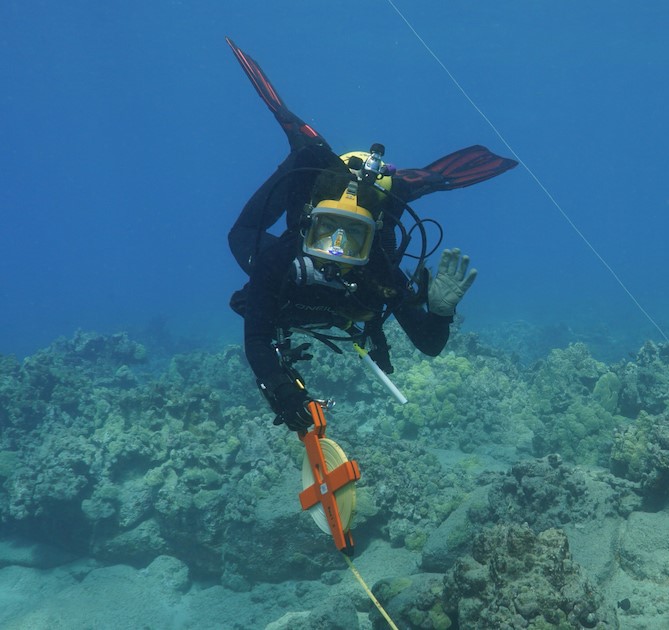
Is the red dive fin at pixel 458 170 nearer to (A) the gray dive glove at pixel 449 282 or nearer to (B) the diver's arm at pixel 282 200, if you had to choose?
(B) the diver's arm at pixel 282 200

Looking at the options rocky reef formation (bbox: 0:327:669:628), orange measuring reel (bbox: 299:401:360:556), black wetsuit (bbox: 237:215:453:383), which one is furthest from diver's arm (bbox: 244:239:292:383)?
rocky reef formation (bbox: 0:327:669:628)

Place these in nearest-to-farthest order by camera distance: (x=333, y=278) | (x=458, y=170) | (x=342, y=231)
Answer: (x=333, y=278) < (x=342, y=231) < (x=458, y=170)

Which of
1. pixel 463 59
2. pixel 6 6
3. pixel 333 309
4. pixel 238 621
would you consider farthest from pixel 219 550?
pixel 463 59

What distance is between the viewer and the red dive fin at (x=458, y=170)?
5.68 m

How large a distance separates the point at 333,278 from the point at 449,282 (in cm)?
94

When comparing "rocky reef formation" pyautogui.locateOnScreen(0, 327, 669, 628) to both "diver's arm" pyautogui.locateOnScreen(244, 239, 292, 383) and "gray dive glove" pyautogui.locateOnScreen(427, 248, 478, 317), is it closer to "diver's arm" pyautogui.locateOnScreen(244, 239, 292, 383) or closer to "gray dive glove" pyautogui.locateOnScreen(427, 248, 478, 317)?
"gray dive glove" pyautogui.locateOnScreen(427, 248, 478, 317)

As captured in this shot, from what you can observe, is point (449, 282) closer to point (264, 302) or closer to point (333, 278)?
point (333, 278)

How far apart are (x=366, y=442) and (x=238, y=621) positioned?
332cm

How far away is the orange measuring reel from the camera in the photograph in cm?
310

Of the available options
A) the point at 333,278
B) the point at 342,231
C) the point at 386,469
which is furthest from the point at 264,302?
the point at 386,469

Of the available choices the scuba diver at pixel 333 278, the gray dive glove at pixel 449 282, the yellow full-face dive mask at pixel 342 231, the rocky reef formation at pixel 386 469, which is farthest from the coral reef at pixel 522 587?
the yellow full-face dive mask at pixel 342 231

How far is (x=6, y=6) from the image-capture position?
58125mm

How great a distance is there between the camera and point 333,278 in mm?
3742

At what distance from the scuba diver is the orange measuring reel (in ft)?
0.35
